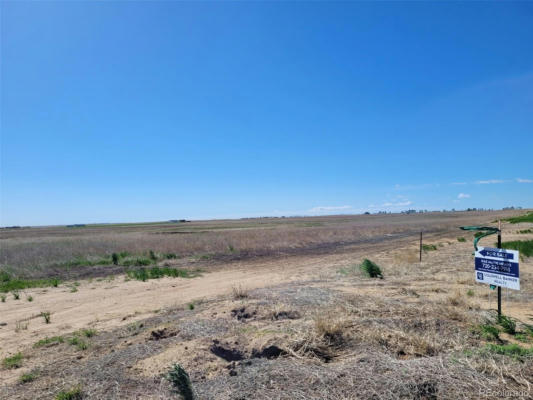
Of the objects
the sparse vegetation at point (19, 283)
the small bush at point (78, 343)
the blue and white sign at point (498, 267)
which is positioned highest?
the blue and white sign at point (498, 267)

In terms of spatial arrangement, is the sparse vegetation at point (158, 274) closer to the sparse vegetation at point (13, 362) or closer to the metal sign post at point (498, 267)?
the sparse vegetation at point (13, 362)

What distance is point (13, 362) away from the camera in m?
5.89

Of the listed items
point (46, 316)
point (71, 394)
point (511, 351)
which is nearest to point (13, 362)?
point (71, 394)

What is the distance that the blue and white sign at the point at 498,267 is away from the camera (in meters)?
5.55

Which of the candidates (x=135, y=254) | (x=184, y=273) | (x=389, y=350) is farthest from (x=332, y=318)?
(x=135, y=254)

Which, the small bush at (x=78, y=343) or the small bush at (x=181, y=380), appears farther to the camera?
the small bush at (x=78, y=343)

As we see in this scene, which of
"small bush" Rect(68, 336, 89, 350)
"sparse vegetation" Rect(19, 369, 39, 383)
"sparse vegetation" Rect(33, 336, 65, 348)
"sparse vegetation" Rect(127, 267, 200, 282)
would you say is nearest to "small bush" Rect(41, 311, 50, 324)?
"sparse vegetation" Rect(33, 336, 65, 348)

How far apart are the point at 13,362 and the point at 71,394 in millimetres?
2688

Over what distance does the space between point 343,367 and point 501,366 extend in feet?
6.19

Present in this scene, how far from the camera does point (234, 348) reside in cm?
544

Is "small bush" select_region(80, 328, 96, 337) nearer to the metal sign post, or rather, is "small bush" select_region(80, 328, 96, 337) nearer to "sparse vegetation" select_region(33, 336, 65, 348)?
"sparse vegetation" select_region(33, 336, 65, 348)

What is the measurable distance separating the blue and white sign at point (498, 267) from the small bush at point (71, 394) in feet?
23.7

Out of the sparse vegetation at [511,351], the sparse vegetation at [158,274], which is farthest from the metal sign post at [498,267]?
the sparse vegetation at [158,274]

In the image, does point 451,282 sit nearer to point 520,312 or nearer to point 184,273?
point 520,312
